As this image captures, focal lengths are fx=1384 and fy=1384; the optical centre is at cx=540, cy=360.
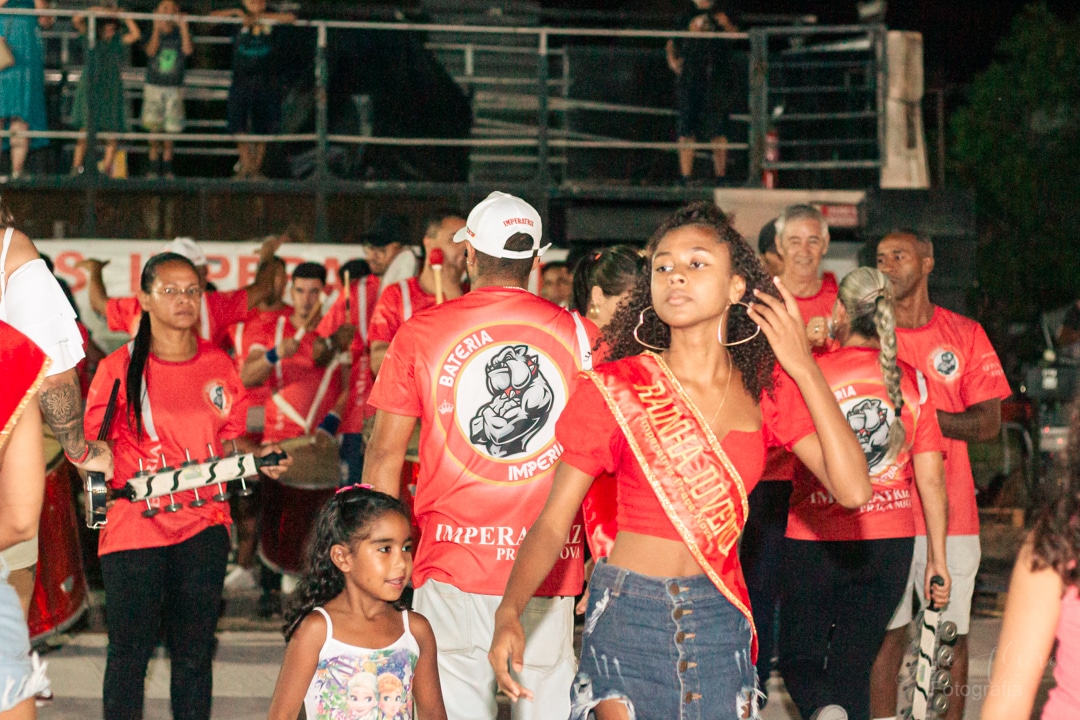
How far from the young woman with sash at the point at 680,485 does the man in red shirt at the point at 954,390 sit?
252 centimetres

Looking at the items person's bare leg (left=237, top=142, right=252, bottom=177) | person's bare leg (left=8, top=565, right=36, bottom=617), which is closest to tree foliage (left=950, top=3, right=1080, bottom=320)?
person's bare leg (left=237, top=142, right=252, bottom=177)

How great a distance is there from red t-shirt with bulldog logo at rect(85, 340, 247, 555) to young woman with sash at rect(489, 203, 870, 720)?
2.41 metres

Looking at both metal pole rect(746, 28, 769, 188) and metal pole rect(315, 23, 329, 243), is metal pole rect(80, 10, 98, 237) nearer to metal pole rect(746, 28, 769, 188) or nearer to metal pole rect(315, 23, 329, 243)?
metal pole rect(315, 23, 329, 243)

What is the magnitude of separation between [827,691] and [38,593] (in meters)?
3.96

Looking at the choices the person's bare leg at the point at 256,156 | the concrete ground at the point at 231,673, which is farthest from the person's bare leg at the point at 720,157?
the concrete ground at the point at 231,673

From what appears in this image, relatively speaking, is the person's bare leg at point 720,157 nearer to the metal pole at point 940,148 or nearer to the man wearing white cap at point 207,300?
the man wearing white cap at point 207,300

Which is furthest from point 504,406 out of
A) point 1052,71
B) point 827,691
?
point 1052,71

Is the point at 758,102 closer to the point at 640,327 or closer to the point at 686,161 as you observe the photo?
the point at 686,161

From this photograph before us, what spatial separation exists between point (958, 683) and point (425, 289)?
305cm

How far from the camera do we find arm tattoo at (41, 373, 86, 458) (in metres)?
4.27

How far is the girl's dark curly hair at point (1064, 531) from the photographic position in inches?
103

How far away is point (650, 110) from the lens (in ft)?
45.3

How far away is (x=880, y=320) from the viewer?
5.13 m

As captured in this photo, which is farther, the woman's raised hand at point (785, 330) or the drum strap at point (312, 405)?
the drum strap at point (312, 405)
